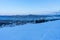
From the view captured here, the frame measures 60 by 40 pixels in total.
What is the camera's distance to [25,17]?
18.5 meters

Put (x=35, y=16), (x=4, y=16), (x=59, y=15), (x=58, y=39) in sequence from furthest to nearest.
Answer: (x=59, y=15)
(x=35, y=16)
(x=4, y=16)
(x=58, y=39)

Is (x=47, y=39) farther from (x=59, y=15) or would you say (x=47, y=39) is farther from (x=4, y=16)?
(x=59, y=15)

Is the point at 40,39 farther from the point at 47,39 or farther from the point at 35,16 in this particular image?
the point at 35,16

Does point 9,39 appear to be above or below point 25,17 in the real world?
above

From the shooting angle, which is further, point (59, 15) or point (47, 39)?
point (59, 15)

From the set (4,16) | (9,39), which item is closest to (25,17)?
(4,16)

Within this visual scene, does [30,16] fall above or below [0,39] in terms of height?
below

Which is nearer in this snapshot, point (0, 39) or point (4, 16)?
point (0, 39)

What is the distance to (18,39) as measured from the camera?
349cm

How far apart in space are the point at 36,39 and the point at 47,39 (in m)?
Result: 0.30

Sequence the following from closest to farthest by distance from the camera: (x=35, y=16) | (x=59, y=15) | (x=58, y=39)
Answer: (x=58, y=39)
(x=35, y=16)
(x=59, y=15)

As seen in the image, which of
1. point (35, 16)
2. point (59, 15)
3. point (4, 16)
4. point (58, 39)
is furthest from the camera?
point (59, 15)

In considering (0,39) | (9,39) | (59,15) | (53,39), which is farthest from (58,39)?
(59,15)

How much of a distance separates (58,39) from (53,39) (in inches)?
5.4
